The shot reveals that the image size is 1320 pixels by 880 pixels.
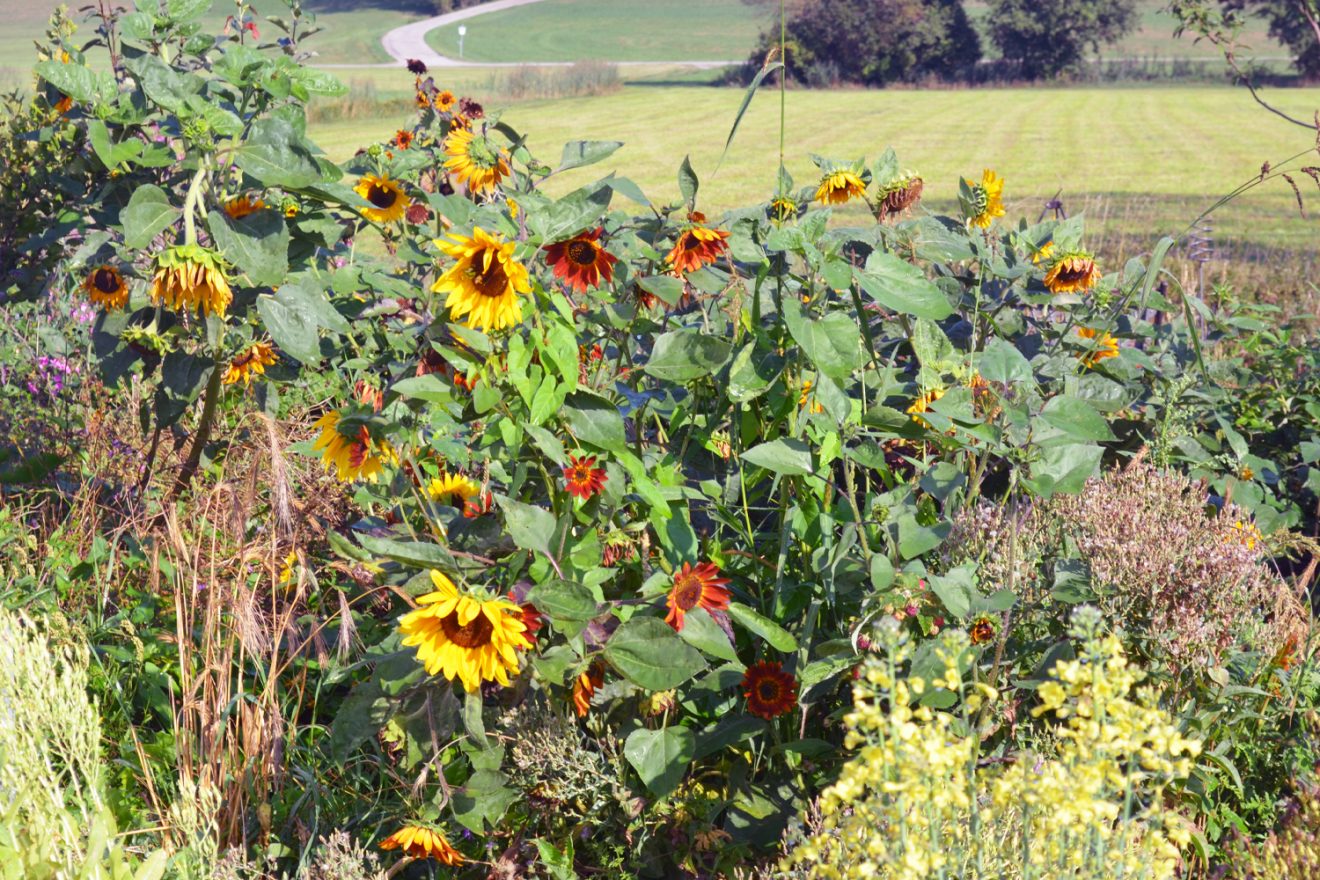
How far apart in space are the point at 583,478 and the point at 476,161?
116 cm

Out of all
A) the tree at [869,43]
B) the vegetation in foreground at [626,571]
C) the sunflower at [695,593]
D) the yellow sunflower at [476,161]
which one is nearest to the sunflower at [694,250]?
the vegetation in foreground at [626,571]

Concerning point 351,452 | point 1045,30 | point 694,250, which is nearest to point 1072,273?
point 694,250

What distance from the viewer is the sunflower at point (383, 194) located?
238cm

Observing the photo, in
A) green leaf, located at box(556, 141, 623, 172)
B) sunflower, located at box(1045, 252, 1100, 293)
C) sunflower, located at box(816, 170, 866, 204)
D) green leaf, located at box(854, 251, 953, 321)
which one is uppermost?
green leaf, located at box(556, 141, 623, 172)

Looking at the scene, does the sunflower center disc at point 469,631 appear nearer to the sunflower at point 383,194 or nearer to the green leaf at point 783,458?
the green leaf at point 783,458

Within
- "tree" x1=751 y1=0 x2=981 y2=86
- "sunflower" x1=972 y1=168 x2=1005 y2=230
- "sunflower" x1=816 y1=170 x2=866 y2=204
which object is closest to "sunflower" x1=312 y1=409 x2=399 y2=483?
"sunflower" x1=816 y1=170 x2=866 y2=204

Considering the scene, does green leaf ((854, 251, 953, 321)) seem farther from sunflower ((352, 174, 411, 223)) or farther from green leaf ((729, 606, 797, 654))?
sunflower ((352, 174, 411, 223))

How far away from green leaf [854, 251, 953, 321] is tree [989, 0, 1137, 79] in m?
31.0

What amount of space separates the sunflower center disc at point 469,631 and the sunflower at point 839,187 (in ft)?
3.95

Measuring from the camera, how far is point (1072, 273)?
2.30 m

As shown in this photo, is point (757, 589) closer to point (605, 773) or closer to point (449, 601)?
point (605, 773)

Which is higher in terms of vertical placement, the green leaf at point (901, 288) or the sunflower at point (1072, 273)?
the green leaf at point (901, 288)

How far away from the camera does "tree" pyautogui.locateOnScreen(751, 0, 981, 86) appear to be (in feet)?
92.0

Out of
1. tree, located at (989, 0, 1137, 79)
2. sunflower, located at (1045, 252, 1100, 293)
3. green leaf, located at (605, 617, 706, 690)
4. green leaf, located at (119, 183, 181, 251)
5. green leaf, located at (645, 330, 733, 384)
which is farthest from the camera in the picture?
tree, located at (989, 0, 1137, 79)
